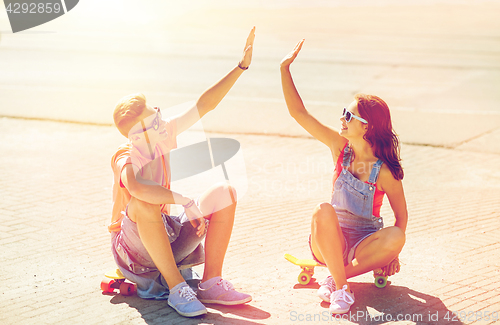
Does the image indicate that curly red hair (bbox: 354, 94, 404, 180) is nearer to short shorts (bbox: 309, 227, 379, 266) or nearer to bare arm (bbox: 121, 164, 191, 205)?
short shorts (bbox: 309, 227, 379, 266)

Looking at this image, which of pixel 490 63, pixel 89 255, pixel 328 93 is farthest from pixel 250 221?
pixel 490 63

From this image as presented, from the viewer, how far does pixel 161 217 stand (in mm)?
3373

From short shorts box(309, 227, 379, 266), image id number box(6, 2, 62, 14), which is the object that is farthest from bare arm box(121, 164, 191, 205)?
image id number box(6, 2, 62, 14)

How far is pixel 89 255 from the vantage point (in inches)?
172

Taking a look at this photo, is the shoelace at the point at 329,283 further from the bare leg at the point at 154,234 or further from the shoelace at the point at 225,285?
the bare leg at the point at 154,234

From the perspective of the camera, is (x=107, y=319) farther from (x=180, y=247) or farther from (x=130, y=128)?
(x=130, y=128)

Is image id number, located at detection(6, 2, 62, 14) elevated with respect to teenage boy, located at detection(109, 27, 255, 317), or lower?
lower

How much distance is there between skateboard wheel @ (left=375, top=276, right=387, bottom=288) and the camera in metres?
3.79

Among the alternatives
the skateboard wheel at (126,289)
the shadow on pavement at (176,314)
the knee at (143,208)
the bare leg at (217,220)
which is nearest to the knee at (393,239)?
the shadow on pavement at (176,314)

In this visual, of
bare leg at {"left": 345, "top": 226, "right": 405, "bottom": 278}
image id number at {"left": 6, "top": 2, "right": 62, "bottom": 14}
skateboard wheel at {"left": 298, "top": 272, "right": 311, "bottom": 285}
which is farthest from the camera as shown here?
image id number at {"left": 6, "top": 2, "right": 62, "bottom": 14}

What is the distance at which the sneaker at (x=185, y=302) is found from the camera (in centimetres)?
Answer: 335

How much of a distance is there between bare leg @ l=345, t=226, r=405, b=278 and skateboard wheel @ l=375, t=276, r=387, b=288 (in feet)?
0.77

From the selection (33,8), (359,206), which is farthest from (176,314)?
(33,8)

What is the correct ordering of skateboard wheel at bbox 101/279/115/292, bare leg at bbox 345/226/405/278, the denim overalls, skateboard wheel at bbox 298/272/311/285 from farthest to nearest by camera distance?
1. skateboard wheel at bbox 298/272/311/285
2. skateboard wheel at bbox 101/279/115/292
3. the denim overalls
4. bare leg at bbox 345/226/405/278
